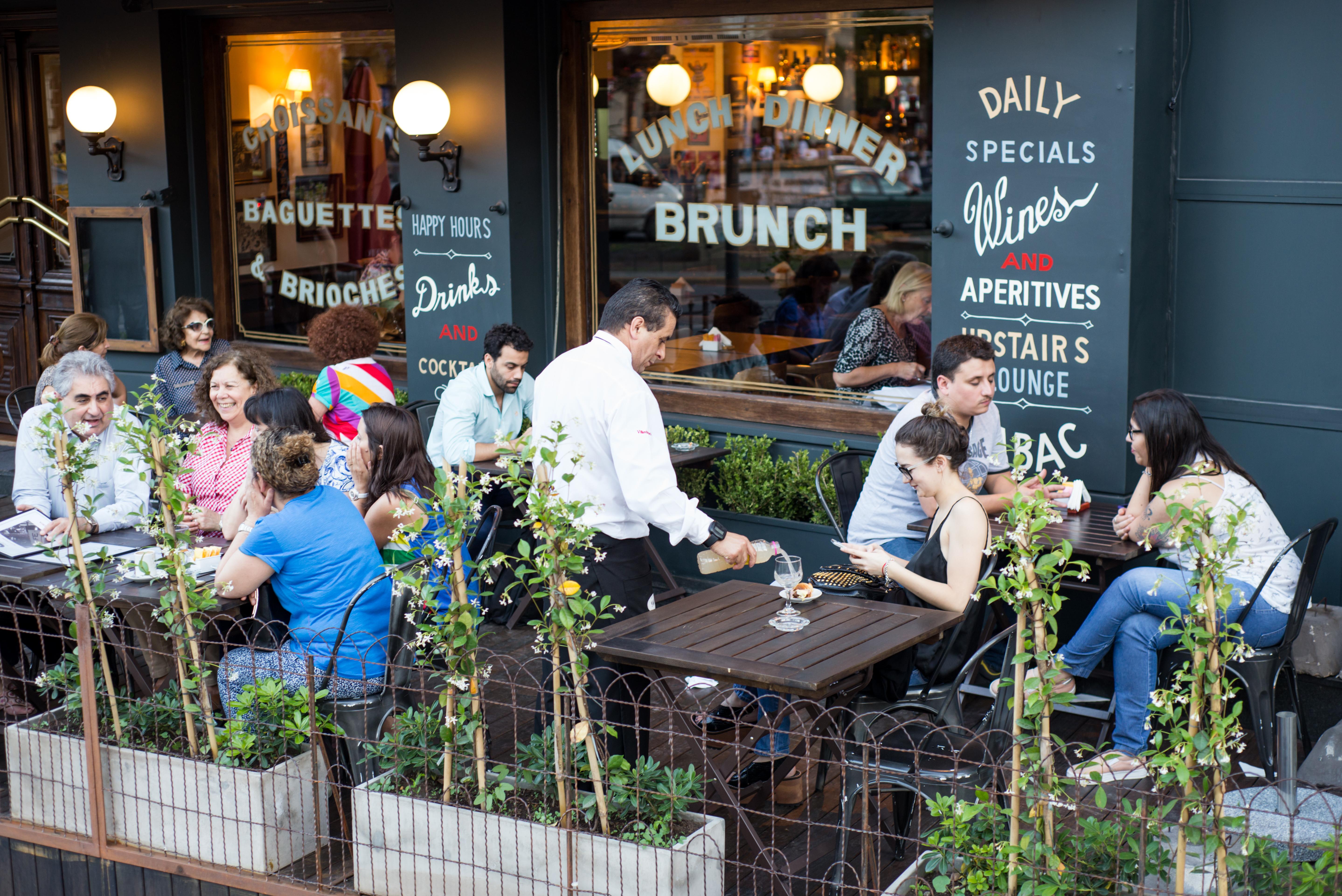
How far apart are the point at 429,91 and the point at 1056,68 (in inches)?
131

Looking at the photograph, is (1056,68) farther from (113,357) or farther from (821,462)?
(113,357)

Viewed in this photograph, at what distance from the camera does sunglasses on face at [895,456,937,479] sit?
432cm

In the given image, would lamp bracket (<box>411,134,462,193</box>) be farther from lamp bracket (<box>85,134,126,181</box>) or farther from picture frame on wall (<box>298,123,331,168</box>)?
lamp bracket (<box>85,134,126,181</box>)

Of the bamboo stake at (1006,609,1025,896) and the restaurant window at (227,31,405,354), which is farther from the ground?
the restaurant window at (227,31,405,354)

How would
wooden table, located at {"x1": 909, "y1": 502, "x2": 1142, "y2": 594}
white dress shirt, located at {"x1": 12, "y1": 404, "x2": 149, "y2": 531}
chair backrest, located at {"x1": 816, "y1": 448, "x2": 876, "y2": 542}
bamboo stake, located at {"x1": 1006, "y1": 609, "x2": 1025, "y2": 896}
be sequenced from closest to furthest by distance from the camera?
1. bamboo stake, located at {"x1": 1006, "y1": 609, "x2": 1025, "y2": 896}
2. wooden table, located at {"x1": 909, "y1": 502, "x2": 1142, "y2": 594}
3. white dress shirt, located at {"x1": 12, "y1": 404, "x2": 149, "y2": 531}
4. chair backrest, located at {"x1": 816, "y1": 448, "x2": 876, "y2": 542}

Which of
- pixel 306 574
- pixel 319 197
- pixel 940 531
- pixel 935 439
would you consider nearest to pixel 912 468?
pixel 935 439

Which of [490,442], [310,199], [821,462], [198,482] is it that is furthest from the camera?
[310,199]

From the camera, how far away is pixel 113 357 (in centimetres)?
895

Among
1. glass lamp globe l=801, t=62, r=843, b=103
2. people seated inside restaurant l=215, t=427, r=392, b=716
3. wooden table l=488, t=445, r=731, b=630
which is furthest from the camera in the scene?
glass lamp globe l=801, t=62, r=843, b=103

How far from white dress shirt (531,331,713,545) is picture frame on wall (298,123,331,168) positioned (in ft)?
16.2

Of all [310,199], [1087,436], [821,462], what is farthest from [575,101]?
[1087,436]

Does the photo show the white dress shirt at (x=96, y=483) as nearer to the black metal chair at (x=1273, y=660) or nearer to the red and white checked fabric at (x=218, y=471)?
the red and white checked fabric at (x=218, y=471)

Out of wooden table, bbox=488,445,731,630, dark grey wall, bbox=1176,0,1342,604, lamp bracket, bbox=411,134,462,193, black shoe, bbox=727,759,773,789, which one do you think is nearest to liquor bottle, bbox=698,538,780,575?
black shoe, bbox=727,759,773,789

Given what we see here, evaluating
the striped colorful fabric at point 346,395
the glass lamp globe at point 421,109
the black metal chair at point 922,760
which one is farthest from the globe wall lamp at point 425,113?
the black metal chair at point 922,760
